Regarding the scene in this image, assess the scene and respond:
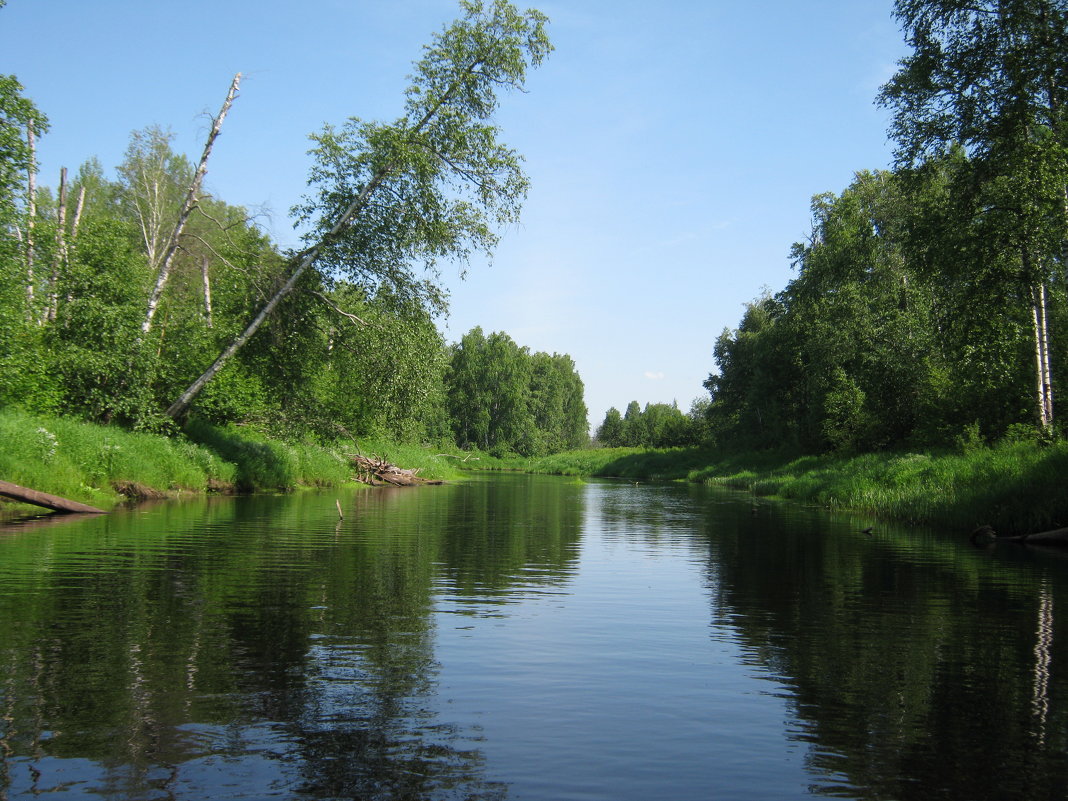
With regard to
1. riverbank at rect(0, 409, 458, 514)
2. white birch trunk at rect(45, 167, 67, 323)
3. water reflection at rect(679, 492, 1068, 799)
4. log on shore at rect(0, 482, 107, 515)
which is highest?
white birch trunk at rect(45, 167, 67, 323)

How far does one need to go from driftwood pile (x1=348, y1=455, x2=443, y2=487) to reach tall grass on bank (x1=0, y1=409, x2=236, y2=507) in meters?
12.0

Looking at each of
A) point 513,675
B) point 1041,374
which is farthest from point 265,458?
point 1041,374

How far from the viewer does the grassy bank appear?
2153 cm

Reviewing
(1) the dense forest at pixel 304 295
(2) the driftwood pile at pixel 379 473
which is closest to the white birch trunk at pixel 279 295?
(1) the dense forest at pixel 304 295

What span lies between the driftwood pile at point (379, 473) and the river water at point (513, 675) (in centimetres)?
2489

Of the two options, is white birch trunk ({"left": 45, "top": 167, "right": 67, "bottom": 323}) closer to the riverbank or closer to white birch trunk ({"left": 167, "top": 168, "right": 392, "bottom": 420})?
white birch trunk ({"left": 167, "top": 168, "right": 392, "bottom": 420})

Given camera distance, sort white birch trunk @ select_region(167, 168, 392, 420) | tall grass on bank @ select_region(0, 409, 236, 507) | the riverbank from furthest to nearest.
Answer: white birch trunk @ select_region(167, 168, 392, 420) < the riverbank < tall grass on bank @ select_region(0, 409, 236, 507)

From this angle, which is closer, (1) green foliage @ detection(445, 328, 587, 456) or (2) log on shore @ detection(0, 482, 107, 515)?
(2) log on shore @ detection(0, 482, 107, 515)

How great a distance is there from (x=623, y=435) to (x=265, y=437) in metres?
108

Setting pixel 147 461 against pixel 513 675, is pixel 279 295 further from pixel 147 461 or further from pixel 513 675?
pixel 513 675

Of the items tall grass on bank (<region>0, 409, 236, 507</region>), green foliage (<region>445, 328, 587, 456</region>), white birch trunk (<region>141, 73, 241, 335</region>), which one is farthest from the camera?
green foliage (<region>445, 328, 587, 456</region>)

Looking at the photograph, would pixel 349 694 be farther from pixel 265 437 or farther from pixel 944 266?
pixel 265 437

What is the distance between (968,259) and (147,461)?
25.5 metres

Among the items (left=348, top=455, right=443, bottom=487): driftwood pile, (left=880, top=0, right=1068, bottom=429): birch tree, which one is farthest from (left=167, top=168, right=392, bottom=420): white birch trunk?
(left=880, top=0, right=1068, bottom=429): birch tree
